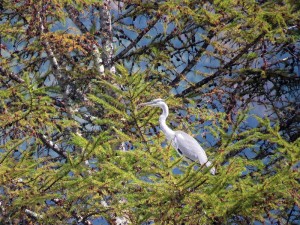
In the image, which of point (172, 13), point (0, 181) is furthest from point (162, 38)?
point (0, 181)

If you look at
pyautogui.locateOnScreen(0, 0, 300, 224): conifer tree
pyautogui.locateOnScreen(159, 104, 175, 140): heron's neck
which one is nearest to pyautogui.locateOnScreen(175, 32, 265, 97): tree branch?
pyautogui.locateOnScreen(0, 0, 300, 224): conifer tree

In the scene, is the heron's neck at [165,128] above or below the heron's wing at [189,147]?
above

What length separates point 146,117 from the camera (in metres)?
8.49

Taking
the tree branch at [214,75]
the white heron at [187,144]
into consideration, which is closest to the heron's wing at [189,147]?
the white heron at [187,144]

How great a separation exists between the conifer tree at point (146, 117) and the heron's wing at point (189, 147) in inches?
14.2

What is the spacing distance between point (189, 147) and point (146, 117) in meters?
1.04

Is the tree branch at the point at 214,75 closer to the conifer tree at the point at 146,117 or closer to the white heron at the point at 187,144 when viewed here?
the conifer tree at the point at 146,117

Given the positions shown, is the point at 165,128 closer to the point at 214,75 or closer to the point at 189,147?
the point at 189,147

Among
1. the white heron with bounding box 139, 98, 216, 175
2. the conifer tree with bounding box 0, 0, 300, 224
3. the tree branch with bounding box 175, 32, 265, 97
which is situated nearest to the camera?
the conifer tree with bounding box 0, 0, 300, 224

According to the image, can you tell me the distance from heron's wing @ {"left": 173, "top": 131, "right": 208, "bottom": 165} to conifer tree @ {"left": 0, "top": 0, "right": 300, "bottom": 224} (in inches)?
14.2

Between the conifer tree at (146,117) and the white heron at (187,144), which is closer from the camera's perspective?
the conifer tree at (146,117)

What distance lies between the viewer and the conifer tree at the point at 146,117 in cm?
632

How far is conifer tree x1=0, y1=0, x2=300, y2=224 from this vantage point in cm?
632

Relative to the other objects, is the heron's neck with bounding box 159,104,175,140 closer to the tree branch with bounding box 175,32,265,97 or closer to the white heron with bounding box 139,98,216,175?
the white heron with bounding box 139,98,216,175
